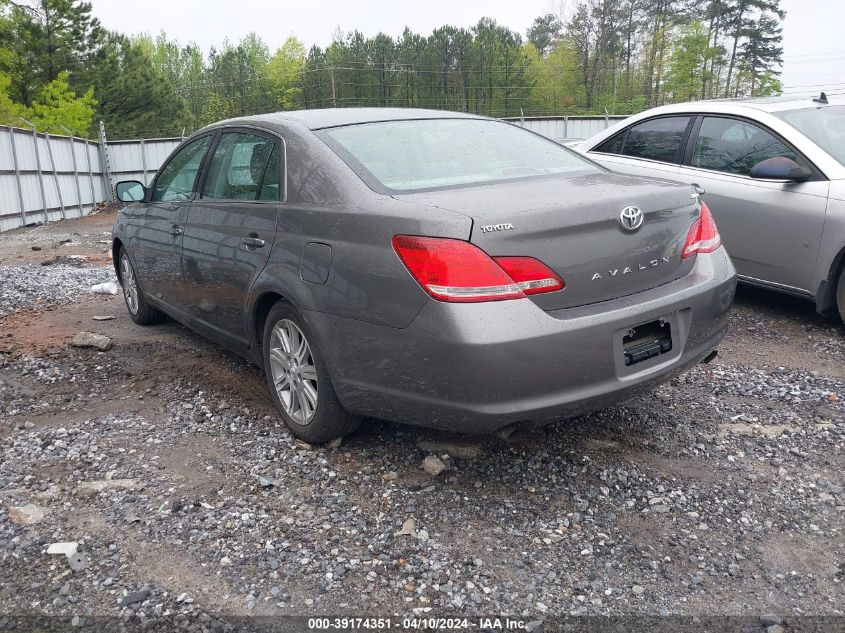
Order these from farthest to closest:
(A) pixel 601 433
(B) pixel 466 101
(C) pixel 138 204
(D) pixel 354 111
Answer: (B) pixel 466 101, (C) pixel 138 204, (D) pixel 354 111, (A) pixel 601 433

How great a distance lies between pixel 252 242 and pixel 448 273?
4.62ft

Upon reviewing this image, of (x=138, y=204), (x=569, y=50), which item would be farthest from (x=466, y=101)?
(x=138, y=204)

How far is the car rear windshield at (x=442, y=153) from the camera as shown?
10.9 ft

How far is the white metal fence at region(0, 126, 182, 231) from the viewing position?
16.2 m

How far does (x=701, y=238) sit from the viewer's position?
3.39 m

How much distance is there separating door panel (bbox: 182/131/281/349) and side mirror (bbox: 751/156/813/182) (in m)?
3.56

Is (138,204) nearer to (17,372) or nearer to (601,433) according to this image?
(17,372)

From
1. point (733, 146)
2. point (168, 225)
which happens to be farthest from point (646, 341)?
point (733, 146)

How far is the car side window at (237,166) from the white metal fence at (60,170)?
35.8 ft

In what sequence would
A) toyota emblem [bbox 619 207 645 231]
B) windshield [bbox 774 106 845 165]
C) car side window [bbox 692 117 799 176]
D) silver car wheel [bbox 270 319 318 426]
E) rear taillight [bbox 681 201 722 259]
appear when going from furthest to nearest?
car side window [bbox 692 117 799 176]
windshield [bbox 774 106 845 165]
silver car wheel [bbox 270 319 318 426]
rear taillight [bbox 681 201 722 259]
toyota emblem [bbox 619 207 645 231]

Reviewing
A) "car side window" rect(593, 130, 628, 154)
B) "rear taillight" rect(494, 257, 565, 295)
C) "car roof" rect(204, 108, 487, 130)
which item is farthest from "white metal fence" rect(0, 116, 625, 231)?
"rear taillight" rect(494, 257, 565, 295)

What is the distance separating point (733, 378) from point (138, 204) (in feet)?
14.3

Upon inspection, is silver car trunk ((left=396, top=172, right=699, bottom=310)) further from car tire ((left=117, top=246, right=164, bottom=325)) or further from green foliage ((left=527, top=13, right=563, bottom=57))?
green foliage ((left=527, top=13, right=563, bottom=57))

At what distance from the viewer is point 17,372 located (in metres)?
4.97
